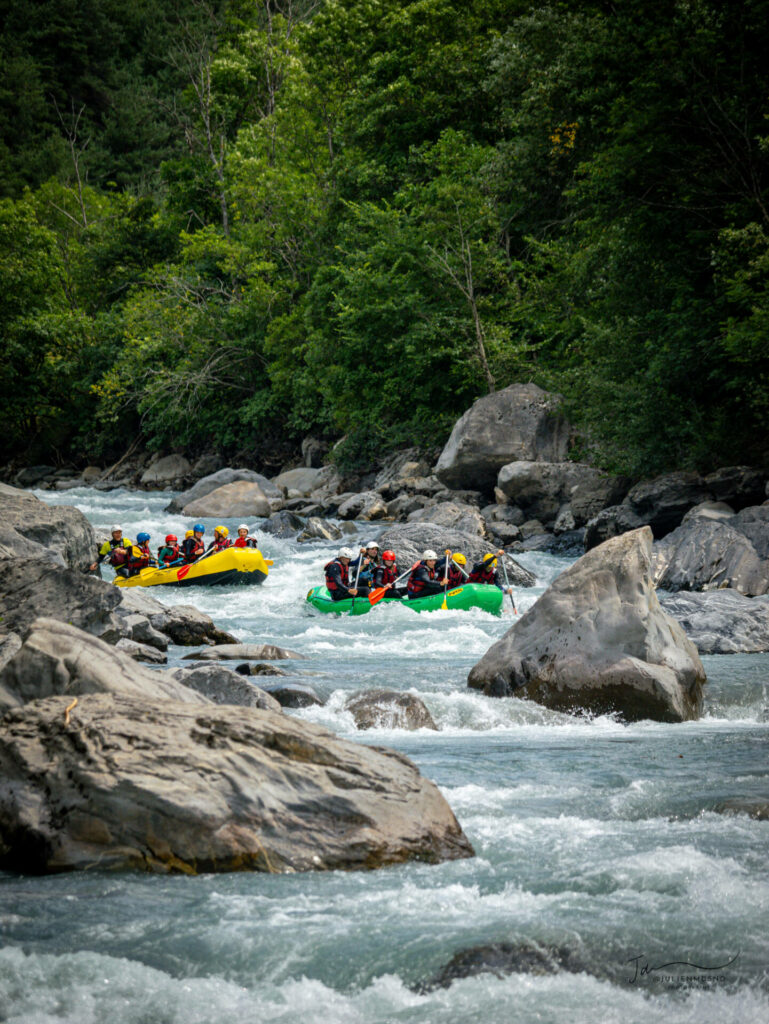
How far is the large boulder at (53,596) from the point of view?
8.23 m

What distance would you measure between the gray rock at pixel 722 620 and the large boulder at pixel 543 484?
845cm

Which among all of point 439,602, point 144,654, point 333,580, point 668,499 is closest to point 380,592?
point 333,580

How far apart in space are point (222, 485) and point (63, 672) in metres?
21.7

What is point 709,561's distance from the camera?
14.3 m

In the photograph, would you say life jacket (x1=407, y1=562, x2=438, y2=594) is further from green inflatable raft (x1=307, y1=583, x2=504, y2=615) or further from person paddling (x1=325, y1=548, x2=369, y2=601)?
person paddling (x1=325, y1=548, x2=369, y2=601)

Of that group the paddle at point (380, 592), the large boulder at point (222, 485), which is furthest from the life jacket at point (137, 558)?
the large boulder at point (222, 485)

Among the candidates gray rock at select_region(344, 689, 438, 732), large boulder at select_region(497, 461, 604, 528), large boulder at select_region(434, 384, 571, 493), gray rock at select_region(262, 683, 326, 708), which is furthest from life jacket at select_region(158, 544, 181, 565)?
gray rock at select_region(344, 689, 438, 732)

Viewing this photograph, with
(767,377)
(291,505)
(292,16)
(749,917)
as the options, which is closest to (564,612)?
(749,917)

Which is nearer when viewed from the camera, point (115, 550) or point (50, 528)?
point (50, 528)

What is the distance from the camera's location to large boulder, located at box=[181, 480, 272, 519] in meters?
24.8

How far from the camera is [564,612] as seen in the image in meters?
8.26

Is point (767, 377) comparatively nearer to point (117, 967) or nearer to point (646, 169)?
point (646, 169)

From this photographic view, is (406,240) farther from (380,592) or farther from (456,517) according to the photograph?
(380,592)

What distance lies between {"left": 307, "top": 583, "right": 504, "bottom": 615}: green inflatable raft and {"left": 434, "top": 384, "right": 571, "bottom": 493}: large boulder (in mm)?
7853
